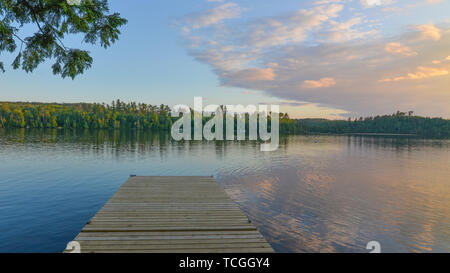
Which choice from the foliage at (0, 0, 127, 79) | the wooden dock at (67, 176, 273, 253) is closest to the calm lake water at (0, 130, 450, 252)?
the wooden dock at (67, 176, 273, 253)

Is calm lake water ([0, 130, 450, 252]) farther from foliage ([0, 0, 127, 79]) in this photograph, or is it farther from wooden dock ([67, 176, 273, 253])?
foliage ([0, 0, 127, 79])

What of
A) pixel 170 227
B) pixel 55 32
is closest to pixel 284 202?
pixel 170 227

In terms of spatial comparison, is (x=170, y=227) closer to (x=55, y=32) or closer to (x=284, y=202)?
(x=55, y=32)

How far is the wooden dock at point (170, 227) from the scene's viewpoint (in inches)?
277

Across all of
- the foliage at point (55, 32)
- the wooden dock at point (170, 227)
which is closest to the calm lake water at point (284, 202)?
the wooden dock at point (170, 227)

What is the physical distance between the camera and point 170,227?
8477 mm

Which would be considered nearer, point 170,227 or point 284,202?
point 170,227

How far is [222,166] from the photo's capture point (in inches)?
1314

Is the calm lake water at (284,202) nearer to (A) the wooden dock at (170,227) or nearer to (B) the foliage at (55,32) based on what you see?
(A) the wooden dock at (170,227)

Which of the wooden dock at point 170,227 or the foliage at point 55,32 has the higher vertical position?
the foliage at point 55,32

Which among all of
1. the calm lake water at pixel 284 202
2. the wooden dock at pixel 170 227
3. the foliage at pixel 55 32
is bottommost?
the calm lake water at pixel 284 202

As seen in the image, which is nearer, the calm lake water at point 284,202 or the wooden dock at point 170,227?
the wooden dock at point 170,227

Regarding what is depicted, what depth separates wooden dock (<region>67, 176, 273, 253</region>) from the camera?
23.1ft

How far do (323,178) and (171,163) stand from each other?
19.1 metres
